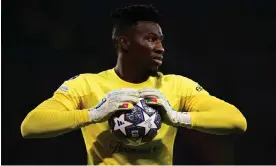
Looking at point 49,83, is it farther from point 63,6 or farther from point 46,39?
point 63,6

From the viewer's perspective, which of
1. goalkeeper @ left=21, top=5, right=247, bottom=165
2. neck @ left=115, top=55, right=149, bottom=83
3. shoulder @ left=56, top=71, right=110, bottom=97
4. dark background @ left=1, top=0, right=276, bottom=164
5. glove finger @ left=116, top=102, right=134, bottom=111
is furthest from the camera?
dark background @ left=1, top=0, right=276, bottom=164

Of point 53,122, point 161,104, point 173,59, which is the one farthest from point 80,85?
point 173,59

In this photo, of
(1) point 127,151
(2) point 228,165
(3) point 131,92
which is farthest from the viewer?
(2) point 228,165

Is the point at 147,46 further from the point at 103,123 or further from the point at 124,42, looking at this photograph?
the point at 103,123

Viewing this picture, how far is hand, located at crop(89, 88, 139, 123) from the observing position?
7.88ft

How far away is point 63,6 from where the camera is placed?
516cm

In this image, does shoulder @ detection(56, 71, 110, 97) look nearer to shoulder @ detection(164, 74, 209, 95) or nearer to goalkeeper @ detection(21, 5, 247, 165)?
goalkeeper @ detection(21, 5, 247, 165)

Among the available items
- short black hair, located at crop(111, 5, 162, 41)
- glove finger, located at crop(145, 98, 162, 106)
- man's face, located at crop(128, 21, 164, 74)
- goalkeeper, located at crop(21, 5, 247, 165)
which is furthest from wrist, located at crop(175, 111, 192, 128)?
short black hair, located at crop(111, 5, 162, 41)

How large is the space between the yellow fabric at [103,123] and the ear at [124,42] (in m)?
0.16

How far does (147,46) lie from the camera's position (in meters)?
2.76

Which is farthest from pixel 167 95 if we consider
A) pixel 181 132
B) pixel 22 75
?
pixel 22 75

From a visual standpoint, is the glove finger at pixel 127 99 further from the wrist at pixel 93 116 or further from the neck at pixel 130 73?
the neck at pixel 130 73

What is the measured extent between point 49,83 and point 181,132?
4.36 feet

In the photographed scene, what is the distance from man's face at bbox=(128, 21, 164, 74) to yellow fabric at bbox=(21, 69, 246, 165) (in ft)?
0.43
